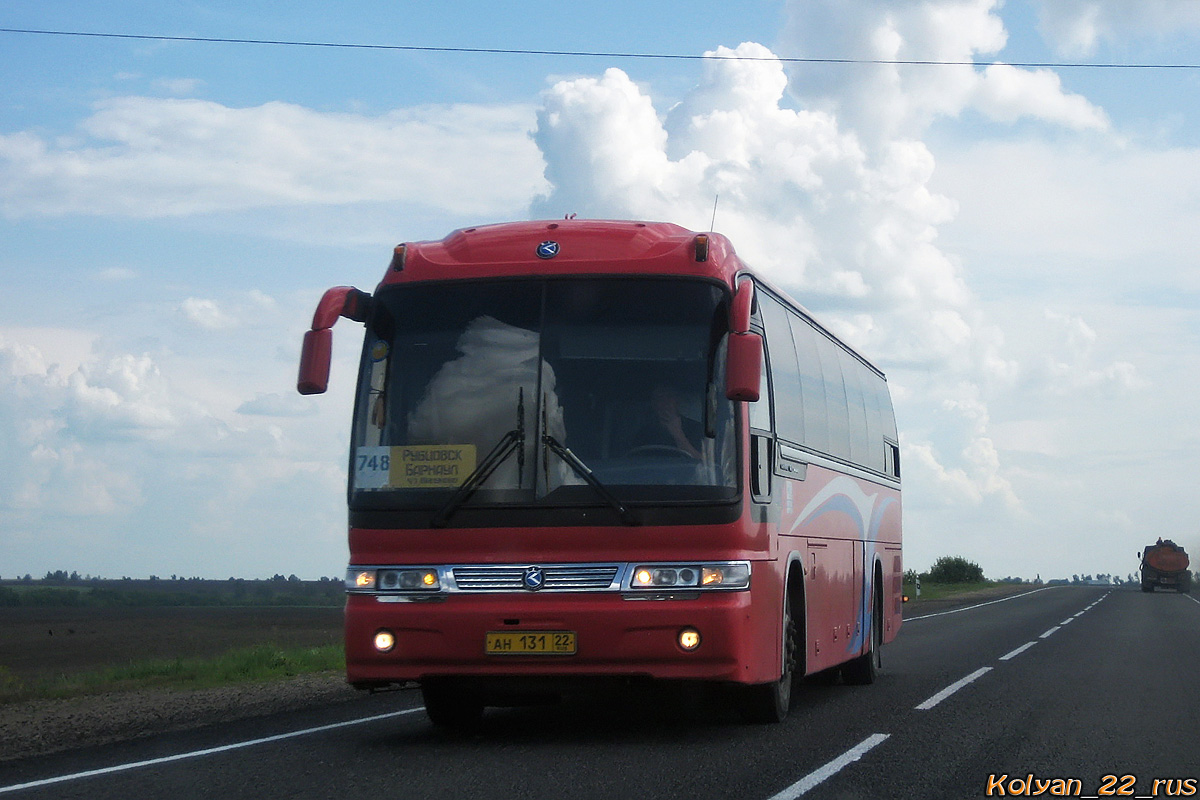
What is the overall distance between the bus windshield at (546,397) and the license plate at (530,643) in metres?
0.79

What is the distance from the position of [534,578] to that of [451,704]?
66.1 inches

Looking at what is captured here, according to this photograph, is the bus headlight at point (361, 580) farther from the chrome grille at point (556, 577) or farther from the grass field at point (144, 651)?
the grass field at point (144, 651)

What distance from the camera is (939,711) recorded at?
447 inches

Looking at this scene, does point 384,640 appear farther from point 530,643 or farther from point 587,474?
point 587,474

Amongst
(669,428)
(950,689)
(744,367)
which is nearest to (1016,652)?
→ (950,689)

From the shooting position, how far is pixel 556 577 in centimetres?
878

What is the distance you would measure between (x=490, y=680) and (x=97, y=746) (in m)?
2.89

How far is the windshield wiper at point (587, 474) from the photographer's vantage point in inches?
344

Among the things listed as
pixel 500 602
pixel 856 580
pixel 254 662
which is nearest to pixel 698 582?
pixel 500 602

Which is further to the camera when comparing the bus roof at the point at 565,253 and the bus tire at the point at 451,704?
the bus tire at the point at 451,704

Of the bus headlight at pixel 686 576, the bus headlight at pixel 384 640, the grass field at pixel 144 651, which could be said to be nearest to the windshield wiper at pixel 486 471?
the bus headlight at pixel 384 640


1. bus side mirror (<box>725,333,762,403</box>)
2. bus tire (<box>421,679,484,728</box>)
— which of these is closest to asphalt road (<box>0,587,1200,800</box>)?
bus tire (<box>421,679,484,728</box>)

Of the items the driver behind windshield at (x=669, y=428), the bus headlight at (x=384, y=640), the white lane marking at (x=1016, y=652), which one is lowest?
the white lane marking at (x=1016, y=652)

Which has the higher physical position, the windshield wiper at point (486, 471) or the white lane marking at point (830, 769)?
the windshield wiper at point (486, 471)
